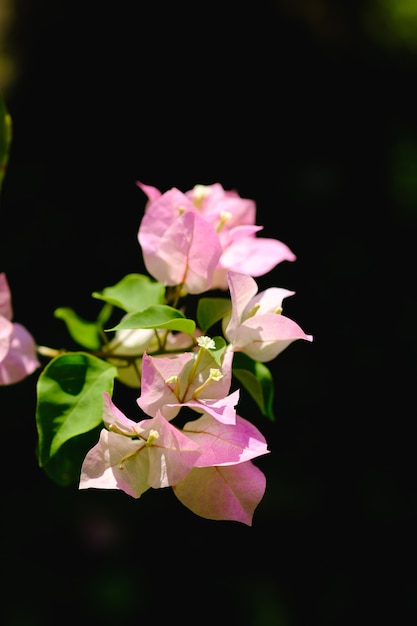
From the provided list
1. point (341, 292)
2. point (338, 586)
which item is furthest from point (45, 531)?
point (341, 292)

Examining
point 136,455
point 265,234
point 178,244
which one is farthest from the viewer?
point 265,234

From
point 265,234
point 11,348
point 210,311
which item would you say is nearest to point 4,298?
point 11,348

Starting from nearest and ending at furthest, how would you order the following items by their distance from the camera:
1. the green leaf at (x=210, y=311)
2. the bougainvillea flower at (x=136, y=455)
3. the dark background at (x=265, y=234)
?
the bougainvillea flower at (x=136, y=455) < the green leaf at (x=210, y=311) < the dark background at (x=265, y=234)

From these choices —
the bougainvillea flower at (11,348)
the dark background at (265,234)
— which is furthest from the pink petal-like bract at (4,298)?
the dark background at (265,234)

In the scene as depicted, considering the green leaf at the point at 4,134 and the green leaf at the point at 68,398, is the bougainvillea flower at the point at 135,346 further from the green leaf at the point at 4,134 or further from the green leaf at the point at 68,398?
the green leaf at the point at 4,134

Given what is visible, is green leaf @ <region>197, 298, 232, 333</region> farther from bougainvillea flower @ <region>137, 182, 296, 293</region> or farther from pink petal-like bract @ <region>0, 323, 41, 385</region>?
pink petal-like bract @ <region>0, 323, 41, 385</region>

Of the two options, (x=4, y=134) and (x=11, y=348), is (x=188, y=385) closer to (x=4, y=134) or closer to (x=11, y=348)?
(x=11, y=348)
